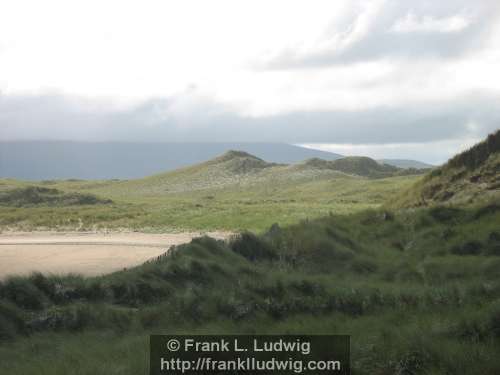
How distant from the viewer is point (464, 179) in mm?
17953

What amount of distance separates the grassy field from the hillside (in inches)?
110

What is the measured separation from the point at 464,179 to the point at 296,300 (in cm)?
1092

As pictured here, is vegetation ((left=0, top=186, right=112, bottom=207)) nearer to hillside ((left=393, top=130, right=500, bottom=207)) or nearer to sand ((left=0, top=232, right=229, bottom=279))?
sand ((left=0, top=232, right=229, bottom=279))

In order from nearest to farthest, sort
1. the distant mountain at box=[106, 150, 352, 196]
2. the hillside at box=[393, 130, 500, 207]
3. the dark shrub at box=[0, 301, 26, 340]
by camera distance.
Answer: the dark shrub at box=[0, 301, 26, 340] → the hillside at box=[393, 130, 500, 207] → the distant mountain at box=[106, 150, 352, 196]

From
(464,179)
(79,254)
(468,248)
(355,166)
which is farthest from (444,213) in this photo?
(355,166)

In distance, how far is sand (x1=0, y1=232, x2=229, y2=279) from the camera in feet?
61.0

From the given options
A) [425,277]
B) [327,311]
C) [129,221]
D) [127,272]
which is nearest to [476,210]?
[425,277]

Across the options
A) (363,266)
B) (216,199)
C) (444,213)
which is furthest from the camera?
(216,199)

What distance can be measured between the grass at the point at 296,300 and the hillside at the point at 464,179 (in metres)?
2.98

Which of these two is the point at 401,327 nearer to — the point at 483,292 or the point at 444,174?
the point at 483,292

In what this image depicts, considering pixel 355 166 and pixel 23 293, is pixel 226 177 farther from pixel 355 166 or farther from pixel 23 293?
pixel 23 293

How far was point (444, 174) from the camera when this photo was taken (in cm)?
1908

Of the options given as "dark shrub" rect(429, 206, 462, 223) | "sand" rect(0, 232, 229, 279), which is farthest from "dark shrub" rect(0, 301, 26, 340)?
"dark shrub" rect(429, 206, 462, 223)

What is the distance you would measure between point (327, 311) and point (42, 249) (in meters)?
20.6
